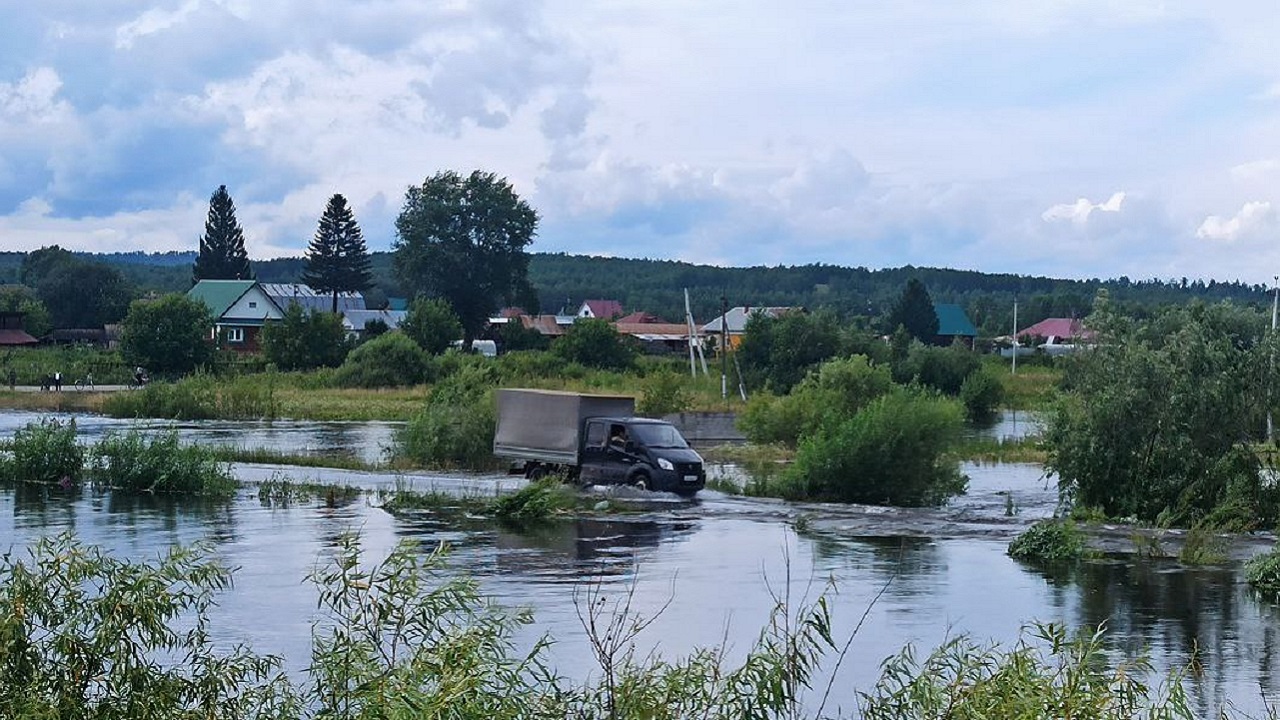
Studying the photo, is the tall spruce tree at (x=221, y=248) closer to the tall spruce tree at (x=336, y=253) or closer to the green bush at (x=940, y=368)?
the tall spruce tree at (x=336, y=253)

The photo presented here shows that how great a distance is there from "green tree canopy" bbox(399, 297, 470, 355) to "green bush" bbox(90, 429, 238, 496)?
68.3m

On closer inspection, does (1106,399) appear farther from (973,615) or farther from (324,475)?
(324,475)

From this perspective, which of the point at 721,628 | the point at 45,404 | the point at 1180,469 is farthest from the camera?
the point at 45,404

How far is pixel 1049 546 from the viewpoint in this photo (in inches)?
1130

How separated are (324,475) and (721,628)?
77.1 ft

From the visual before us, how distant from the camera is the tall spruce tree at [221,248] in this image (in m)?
148

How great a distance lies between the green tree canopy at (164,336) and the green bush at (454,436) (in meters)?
54.0

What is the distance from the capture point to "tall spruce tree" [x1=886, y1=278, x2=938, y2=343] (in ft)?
445

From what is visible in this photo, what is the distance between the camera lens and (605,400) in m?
39.1

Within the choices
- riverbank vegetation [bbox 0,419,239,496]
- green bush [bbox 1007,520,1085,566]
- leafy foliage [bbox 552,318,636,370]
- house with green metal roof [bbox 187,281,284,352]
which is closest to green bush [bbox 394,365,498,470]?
riverbank vegetation [bbox 0,419,239,496]

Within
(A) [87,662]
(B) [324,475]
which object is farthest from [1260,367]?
(A) [87,662]

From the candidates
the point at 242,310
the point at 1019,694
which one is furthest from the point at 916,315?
the point at 1019,694

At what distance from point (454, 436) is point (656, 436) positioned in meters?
10.2

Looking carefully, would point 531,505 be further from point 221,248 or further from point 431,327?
point 221,248
